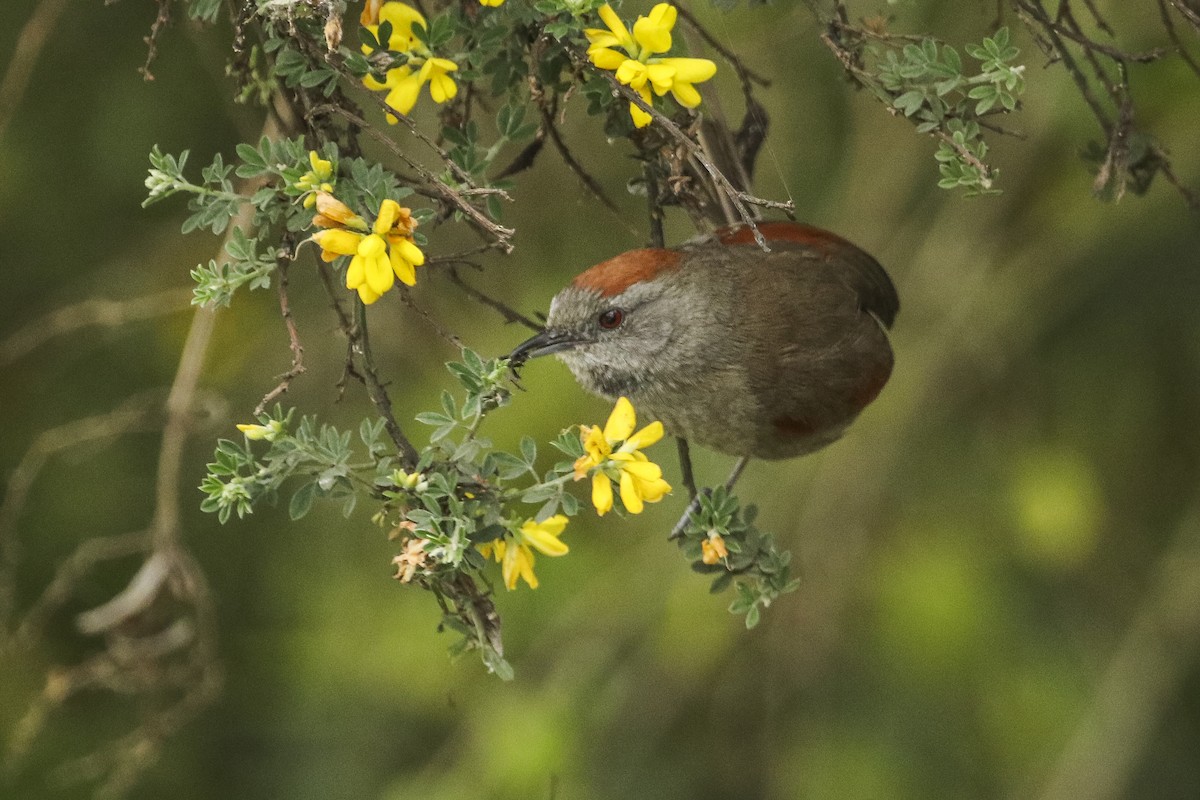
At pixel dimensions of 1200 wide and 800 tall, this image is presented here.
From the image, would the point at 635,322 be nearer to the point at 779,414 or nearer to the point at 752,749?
the point at 779,414

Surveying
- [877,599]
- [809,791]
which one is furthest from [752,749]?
[877,599]

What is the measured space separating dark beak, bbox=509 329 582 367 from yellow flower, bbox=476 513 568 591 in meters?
0.66

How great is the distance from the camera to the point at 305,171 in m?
1.87

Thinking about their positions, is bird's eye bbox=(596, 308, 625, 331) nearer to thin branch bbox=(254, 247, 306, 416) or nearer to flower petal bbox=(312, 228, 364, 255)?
thin branch bbox=(254, 247, 306, 416)

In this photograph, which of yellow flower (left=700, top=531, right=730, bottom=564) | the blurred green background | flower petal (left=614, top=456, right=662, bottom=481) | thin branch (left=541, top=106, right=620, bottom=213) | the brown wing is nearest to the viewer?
flower petal (left=614, top=456, right=662, bottom=481)

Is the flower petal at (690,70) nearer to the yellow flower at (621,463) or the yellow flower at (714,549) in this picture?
the yellow flower at (621,463)

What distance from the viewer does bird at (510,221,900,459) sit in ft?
8.73

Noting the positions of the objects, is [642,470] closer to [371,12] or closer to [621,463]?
[621,463]

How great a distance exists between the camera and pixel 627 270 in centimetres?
256

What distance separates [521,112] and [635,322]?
2.02 ft

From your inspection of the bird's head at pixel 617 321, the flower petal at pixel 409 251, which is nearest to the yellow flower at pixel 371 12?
the flower petal at pixel 409 251

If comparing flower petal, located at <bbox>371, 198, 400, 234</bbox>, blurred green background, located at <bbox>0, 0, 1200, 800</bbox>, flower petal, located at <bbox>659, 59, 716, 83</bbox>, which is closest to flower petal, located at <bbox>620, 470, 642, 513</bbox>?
flower petal, located at <bbox>371, 198, 400, 234</bbox>

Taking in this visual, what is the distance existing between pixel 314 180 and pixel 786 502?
2.67m

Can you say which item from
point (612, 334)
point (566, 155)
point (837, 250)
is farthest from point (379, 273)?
point (837, 250)
